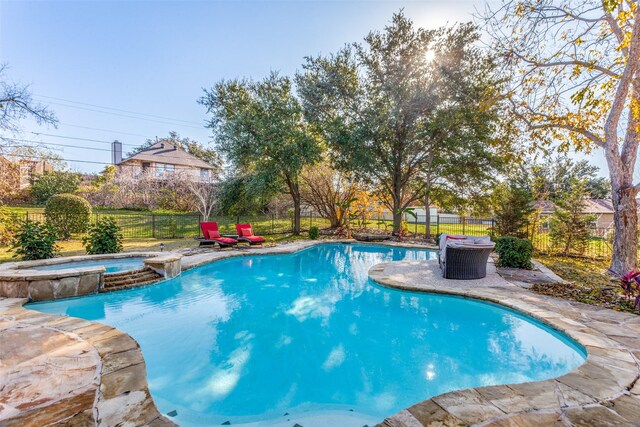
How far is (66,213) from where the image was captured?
12250 mm

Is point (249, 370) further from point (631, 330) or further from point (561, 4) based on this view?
point (561, 4)

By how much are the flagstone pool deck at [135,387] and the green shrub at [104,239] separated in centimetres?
458

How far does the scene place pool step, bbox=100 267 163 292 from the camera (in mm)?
6367

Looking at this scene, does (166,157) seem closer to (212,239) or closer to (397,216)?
(212,239)

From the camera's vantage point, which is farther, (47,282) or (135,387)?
(47,282)

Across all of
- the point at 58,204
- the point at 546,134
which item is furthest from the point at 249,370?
the point at 58,204

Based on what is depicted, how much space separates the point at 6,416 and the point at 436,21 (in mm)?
15897

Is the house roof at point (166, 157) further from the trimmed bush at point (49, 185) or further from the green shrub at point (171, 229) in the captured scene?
the green shrub at point (171, 229)

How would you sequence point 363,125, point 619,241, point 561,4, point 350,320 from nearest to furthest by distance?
point 350,320, point 561,4, point 619,241, point 363,125

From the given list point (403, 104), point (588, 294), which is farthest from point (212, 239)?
point (588, 294)

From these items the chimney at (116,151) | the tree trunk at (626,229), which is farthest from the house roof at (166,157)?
the tree trunk at (626,229)

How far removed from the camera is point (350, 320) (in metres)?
5.16

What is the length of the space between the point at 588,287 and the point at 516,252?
85.6 inches

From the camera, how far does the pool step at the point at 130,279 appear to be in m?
6.37
